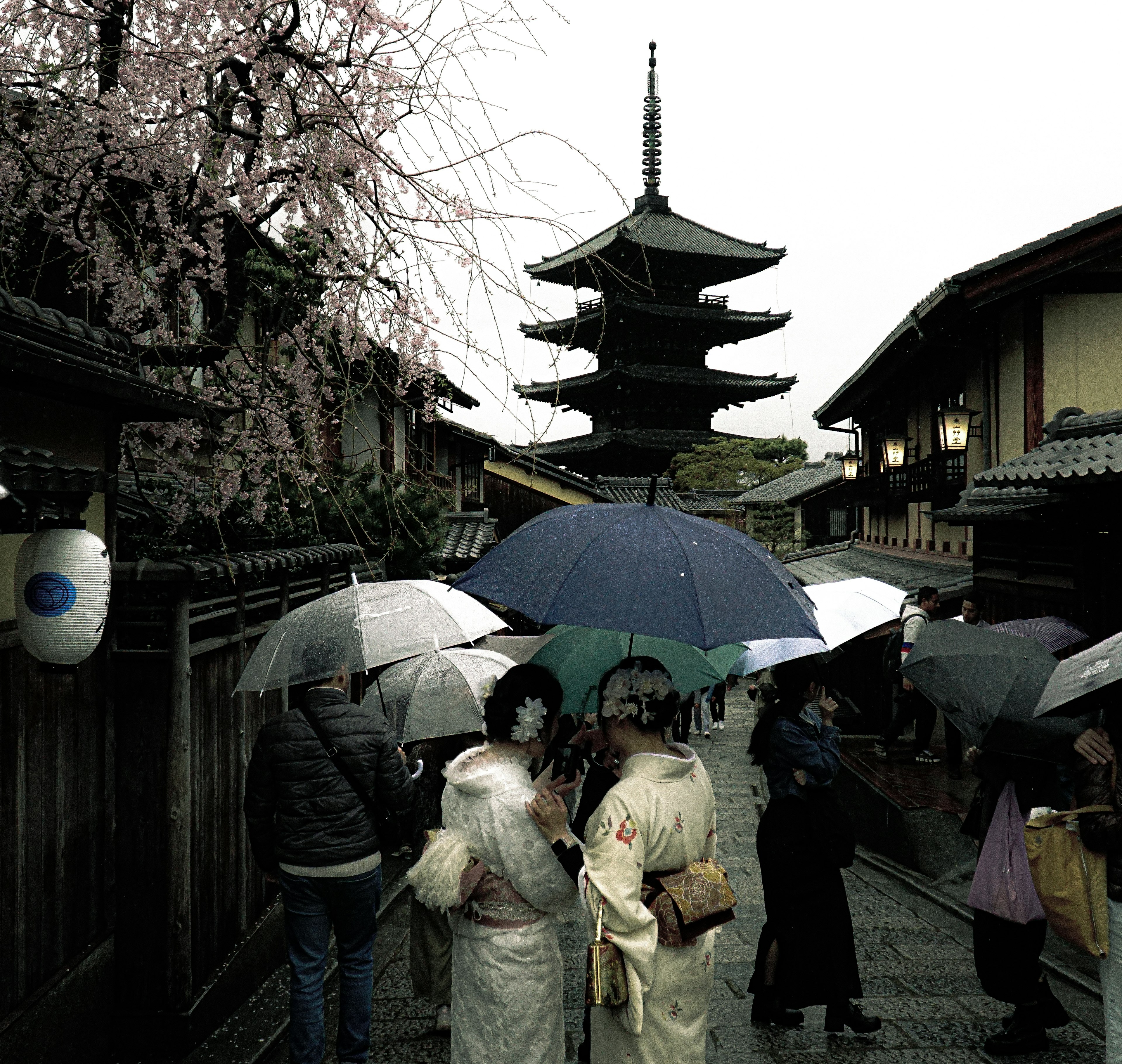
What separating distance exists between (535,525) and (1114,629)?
18.6 feet

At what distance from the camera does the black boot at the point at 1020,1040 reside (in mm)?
4215

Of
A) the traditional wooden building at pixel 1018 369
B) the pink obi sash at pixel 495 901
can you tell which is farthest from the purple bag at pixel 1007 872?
the traditional wooden building at pixel 1018 369

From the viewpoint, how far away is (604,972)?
9.23ft

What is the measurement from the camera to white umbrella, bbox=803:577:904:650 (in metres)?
5.53

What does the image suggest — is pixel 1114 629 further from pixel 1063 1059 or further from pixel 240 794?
pixel 240 794

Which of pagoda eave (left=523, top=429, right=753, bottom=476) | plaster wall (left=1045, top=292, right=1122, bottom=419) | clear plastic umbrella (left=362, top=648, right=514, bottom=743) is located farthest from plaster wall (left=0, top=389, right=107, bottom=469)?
pagoda eave (left=523, top=429, right=753, bottom=476)

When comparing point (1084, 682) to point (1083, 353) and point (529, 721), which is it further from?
point (1083, 353)

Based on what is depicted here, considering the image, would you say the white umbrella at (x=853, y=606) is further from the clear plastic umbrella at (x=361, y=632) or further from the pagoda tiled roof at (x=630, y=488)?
the pagoda tiled roof at (x=630, y=488)

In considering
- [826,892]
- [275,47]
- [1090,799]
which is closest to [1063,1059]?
[826,892]

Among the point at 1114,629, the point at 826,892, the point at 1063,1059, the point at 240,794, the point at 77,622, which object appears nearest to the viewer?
the point at 77,622

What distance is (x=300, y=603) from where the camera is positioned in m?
7.00

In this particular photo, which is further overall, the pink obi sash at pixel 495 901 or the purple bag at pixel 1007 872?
the purple bag at pixel 1007 872

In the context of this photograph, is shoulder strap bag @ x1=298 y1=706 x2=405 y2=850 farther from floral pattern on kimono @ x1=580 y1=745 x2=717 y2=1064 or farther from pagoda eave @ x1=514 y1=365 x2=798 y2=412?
pagoda eave @ x1=514 y1=365 x2=798 y2=412

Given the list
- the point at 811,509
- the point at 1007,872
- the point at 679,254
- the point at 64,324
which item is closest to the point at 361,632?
the point at 64,324
